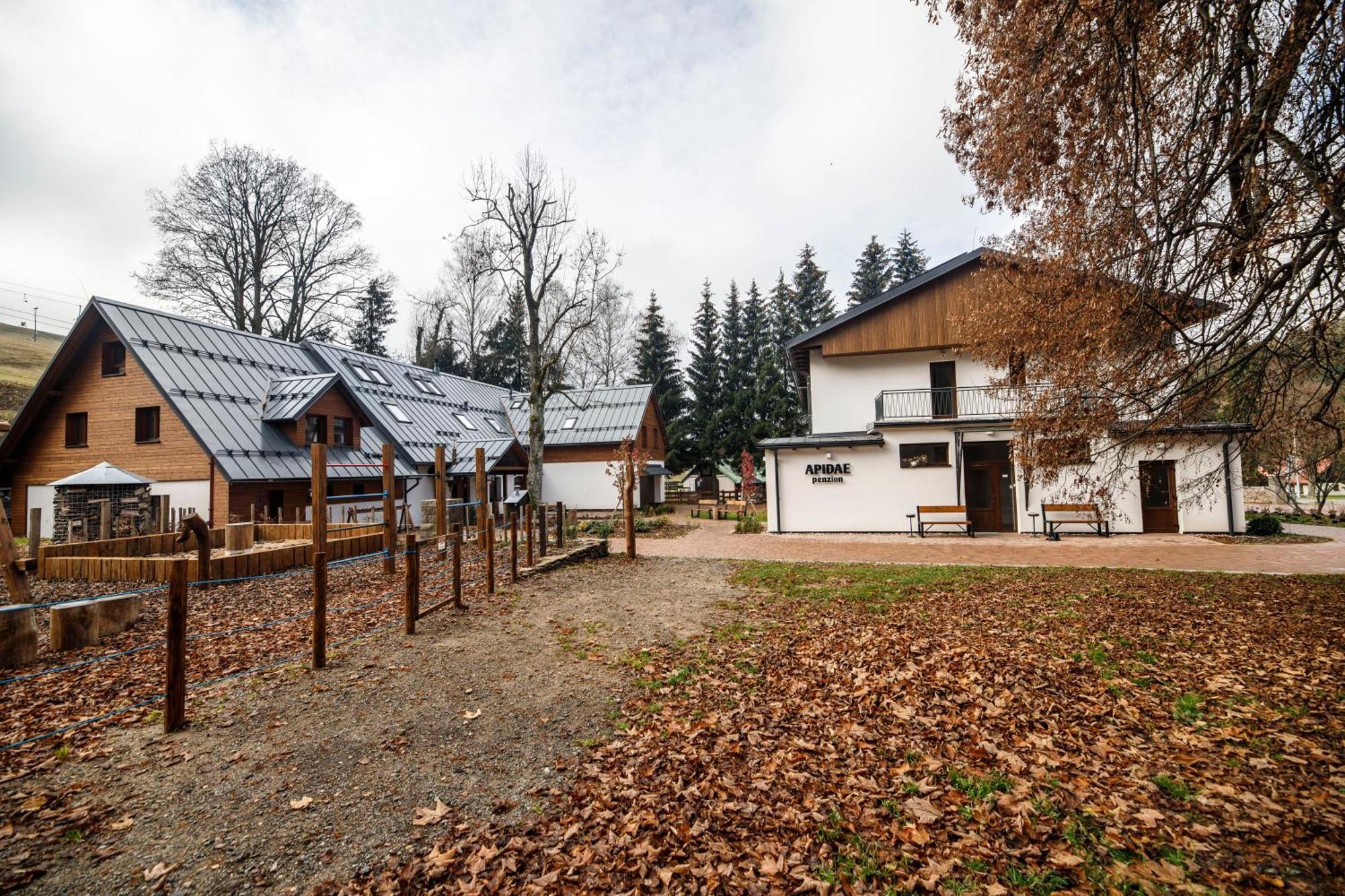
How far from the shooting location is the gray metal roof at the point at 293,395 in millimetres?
18453

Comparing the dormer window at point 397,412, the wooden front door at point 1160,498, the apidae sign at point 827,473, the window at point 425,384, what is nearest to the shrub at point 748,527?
the apidae sign at point 827,473

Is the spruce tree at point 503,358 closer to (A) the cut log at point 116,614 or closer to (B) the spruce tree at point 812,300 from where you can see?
(B) the spruce tree at point 812,300

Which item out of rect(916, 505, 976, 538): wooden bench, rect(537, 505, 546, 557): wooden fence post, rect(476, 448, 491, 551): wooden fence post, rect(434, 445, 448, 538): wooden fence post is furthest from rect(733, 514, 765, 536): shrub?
rect(434, 445, 448, 538): wooden fence post

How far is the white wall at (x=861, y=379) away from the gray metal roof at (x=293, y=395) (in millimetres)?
17187

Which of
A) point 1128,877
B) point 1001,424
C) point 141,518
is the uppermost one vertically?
point 1001,424

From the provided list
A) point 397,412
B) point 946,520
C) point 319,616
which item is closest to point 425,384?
point 397,412

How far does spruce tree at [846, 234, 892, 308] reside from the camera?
4206 centimetres

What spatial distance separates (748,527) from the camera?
20328 mm

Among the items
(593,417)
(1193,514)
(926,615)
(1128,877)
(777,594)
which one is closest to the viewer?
(1128,877)

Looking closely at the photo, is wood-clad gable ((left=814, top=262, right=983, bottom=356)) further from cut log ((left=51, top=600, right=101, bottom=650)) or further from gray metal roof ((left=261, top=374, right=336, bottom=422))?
cut log ((left=51, top=600, right=101, bottom=650))

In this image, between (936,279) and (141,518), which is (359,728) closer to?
(141,518)

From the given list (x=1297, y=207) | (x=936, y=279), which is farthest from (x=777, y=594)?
(x=936, y=279)

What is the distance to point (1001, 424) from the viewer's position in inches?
727

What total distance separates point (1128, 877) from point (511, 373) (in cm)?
4390
